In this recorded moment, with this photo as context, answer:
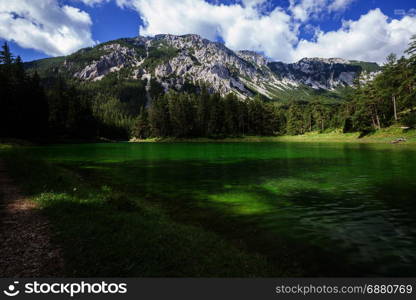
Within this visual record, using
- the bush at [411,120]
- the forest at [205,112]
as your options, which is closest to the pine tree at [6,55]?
the forest at [205,112]

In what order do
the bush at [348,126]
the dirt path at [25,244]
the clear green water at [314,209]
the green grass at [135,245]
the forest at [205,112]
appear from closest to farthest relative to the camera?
the dirt path at [25,244] → the green grass at [135,245] → the clear green water at [314,209] → the forest at [205,112] → the bush at [348,126]

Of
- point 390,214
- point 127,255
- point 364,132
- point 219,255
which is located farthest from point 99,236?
point 364,132

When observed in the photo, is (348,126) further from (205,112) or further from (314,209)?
(314,209)

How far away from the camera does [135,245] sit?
328 inches

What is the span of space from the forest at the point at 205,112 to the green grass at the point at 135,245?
261 ft

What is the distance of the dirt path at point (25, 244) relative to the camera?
6633 millimetres

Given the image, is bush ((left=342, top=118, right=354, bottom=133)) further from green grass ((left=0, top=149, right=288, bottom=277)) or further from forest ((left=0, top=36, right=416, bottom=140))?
green grass ((left=0, top=149, right=288, bottom=277))

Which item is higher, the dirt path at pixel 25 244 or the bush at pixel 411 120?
the bush at pixel 411 120

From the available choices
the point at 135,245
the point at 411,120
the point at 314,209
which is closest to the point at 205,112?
the point at 411,120

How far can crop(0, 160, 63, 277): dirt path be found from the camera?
6633 mm

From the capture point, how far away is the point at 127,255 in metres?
7.61

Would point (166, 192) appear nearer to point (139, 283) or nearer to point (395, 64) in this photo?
point (139, 283)

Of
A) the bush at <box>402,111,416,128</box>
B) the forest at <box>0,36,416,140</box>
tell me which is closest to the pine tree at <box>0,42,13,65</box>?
the forest at <box>0,36,416,140</box>

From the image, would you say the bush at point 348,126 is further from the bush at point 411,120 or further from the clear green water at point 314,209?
the clear green water at point 314,209
